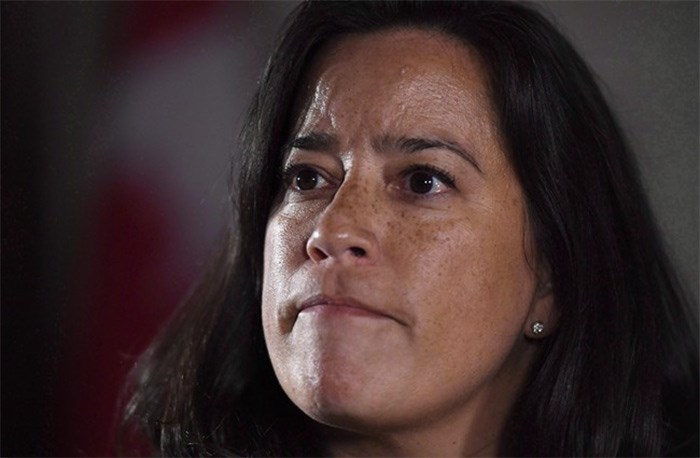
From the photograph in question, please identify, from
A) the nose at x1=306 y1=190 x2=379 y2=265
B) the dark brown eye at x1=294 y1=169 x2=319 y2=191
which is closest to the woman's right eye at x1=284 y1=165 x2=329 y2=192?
the dark brown eye at x1=294 y1=169 x2=319 y2=191

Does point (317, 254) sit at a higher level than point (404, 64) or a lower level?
lower

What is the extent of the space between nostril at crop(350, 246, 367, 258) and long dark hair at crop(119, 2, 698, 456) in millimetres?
304

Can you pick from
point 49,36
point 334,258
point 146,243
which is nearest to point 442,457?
point 334,258

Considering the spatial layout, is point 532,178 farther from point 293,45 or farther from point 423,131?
point 293,45

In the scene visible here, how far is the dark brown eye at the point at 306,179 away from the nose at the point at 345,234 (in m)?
0.13

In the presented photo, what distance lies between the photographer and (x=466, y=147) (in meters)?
1.49

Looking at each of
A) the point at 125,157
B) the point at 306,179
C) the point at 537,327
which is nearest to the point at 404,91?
the point at 306,179

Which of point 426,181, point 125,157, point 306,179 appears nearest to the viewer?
point 426,181

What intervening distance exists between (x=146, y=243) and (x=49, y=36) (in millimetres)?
473

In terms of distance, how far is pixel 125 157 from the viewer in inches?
83.7

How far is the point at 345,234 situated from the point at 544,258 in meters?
0.37

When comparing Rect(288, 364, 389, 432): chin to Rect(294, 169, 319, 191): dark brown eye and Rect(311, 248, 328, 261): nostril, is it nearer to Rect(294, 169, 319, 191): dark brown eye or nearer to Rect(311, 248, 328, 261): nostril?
Rect(311, 248, 328, 261): nostril

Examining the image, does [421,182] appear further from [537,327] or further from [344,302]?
[537,327]

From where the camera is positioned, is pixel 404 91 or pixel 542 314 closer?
pixel 404 91
